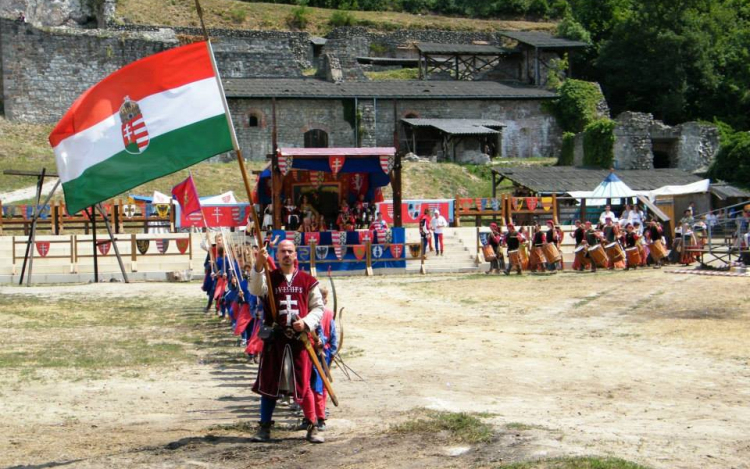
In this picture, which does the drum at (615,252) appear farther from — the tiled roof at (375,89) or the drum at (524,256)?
the tiled roof at (375,89)

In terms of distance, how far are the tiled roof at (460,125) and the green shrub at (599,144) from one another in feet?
14.6

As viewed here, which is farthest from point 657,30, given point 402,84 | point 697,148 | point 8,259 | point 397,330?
point 397,330

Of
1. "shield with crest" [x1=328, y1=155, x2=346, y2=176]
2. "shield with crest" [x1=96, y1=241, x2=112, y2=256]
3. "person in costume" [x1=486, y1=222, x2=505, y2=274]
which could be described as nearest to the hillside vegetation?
"shield with crest" [x1=96, y1=241, x2=112, y2=256]

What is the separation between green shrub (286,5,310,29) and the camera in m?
64.9

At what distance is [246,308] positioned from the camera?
13.3 meters

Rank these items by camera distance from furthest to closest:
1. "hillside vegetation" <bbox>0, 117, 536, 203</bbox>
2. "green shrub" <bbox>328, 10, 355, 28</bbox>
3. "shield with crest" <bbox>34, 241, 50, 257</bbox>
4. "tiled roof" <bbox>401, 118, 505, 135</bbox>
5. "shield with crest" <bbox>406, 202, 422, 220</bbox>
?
"green shrub" <bbox>328, 10, 355, 28</bbox>
"tiled roof" <bbox>401, 118, 505, 135</bbox>
"hillside vegetation" <bbox>0, 117, 536, 203</bbox>
"shield with crest" <bbox>406, 202, 422, 220</bbox>
"shield with crest" <bbox>34, 241, 50, 257</bbox>

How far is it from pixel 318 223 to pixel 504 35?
3362cm

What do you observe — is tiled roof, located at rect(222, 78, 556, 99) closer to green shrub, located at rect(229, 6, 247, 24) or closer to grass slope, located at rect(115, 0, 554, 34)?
grass slope, located at rect(115, 0, 554, 34)

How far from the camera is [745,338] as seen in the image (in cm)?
1350

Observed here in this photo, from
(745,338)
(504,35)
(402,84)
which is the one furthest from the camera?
(504,35)

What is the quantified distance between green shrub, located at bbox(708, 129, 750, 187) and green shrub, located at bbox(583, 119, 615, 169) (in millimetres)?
4765

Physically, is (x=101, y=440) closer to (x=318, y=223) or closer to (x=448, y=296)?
(x=448, y=296)

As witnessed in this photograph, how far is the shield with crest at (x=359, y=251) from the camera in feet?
87.9

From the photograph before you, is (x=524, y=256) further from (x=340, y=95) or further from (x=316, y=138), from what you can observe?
(x=316, y=138)
